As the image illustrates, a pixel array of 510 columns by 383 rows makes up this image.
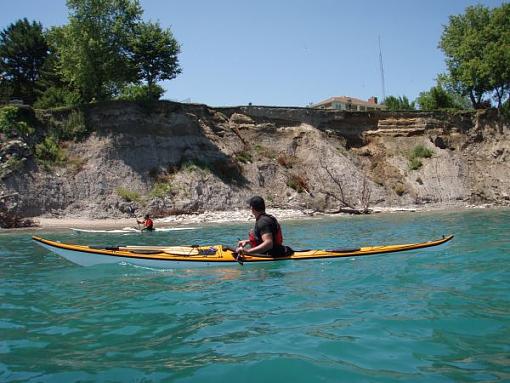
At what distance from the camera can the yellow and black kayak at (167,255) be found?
9844mm

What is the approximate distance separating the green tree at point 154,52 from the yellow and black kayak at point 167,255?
79.8 feet

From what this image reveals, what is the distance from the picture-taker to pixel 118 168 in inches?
1152

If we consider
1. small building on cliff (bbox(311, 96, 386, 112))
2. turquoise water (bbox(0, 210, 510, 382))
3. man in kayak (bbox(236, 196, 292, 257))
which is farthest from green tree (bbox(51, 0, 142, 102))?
small building on cliff (bbox(311, 96, 386, 112))

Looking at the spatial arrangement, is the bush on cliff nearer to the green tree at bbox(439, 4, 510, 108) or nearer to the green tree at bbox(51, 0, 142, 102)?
the green tree at bbox(51, 0, 142, 102)

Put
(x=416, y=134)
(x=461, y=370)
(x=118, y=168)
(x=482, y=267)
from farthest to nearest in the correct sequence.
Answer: (x=416, y=134), (x=118, y=168), (x=482, y=267), (x=461, y=370)

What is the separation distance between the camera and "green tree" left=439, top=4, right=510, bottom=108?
1544 inches

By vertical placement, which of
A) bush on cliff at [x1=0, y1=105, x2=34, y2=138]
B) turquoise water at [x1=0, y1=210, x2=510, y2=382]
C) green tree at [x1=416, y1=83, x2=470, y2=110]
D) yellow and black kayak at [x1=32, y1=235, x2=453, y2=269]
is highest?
green tree at [x1=416, y1=83, x2=470, y2=110]

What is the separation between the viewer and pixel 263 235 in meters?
9.95

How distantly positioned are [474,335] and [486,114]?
39.9 m

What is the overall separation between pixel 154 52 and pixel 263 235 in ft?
83.5

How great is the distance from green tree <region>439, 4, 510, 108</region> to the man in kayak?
36.0m

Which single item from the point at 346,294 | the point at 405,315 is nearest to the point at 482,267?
the point at 346,294

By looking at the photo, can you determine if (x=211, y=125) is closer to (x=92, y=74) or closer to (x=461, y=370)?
(x=92, y=74)

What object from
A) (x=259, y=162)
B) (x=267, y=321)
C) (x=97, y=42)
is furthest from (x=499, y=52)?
(x=267, y=321)
